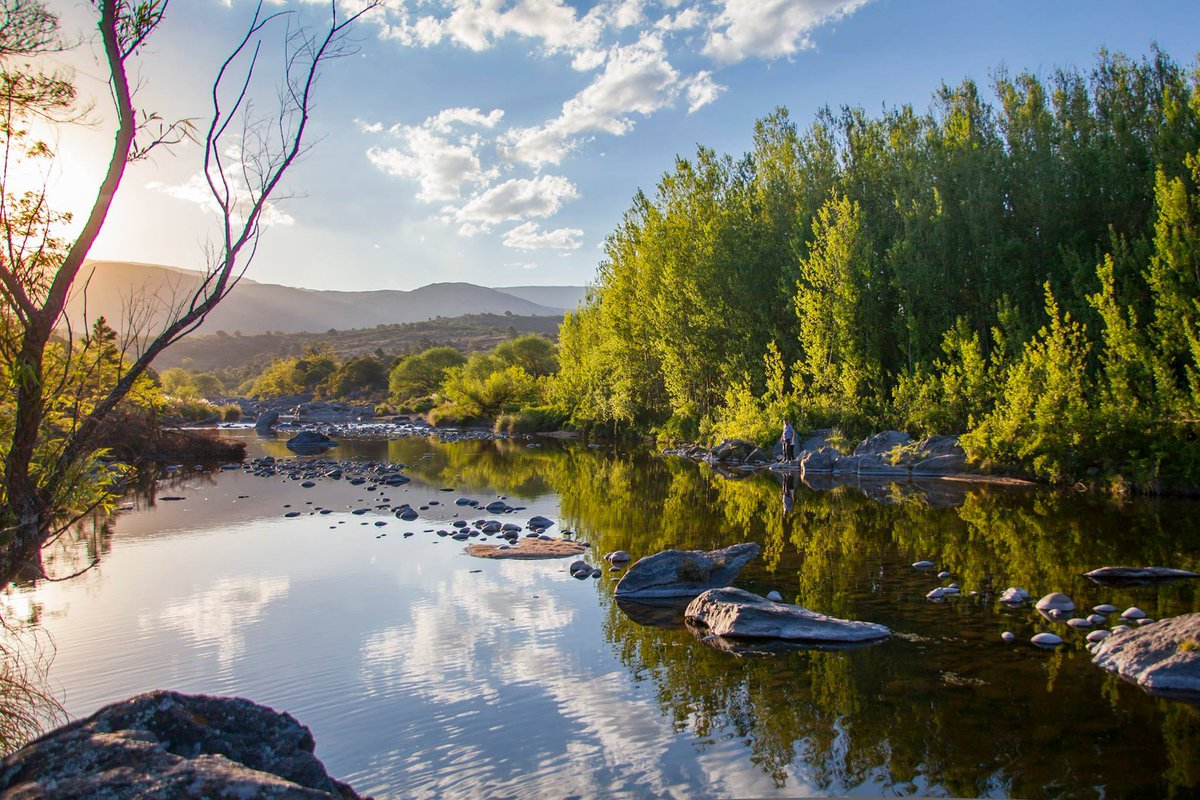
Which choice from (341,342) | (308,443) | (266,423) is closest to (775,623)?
(308,443)

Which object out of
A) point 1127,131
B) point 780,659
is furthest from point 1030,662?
point 1127,131

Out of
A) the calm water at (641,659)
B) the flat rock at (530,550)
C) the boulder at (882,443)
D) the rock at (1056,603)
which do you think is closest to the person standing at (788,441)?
the boulder at (882,443)

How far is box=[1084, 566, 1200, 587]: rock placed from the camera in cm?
1228

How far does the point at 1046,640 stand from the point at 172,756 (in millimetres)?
9516

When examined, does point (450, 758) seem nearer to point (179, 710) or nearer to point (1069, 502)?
point (179, 710)

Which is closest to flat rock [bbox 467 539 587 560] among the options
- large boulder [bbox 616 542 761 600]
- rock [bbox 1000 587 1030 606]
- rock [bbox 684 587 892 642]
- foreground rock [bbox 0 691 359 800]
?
large boulder [bbox 616 542 761 600]

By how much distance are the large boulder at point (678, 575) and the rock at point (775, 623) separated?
5.44 ft

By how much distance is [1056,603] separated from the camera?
11.0 meters

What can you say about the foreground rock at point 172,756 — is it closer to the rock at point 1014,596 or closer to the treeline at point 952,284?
the rock at point 1014,596

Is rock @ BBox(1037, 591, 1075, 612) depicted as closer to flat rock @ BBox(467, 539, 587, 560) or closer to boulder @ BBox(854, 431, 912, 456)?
flat rock @ BBox(467, 539, 587, 560)

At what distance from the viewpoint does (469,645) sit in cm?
1045

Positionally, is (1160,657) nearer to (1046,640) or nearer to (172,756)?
(1046,640)

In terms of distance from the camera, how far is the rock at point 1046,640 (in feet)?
31.1

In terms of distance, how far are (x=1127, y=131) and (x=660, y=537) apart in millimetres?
23275
